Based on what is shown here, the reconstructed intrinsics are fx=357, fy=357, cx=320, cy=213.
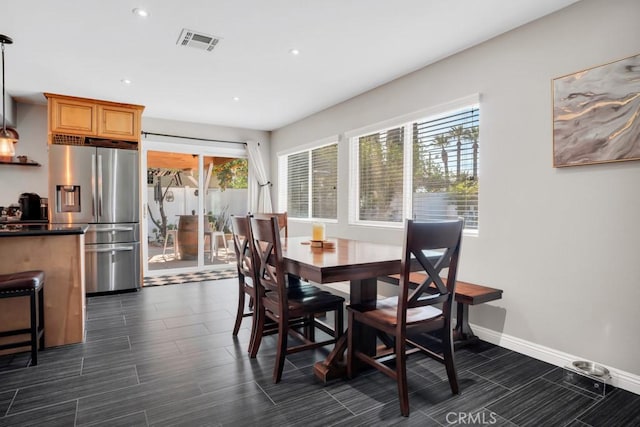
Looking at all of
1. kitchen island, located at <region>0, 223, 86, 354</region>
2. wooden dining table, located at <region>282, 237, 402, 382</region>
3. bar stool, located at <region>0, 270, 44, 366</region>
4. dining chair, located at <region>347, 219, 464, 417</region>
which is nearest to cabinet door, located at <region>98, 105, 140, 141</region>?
kitchen island, located at <region>0, 223, 86, 354</region>

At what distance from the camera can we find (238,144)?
623 cm

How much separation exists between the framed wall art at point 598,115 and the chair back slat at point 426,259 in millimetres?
1099

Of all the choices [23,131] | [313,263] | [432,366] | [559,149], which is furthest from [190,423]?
[23,131]

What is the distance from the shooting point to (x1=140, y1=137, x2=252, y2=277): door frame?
5492 millimetres

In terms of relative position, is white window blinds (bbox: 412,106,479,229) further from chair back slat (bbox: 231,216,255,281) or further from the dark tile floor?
chair back slat (bbox: 231,216,255,281)

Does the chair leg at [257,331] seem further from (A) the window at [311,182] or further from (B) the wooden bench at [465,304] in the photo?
(A) the window at [311,182]

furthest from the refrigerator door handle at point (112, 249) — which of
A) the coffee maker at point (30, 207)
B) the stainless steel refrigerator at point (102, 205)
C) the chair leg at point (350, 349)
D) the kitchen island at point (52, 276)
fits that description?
the chair leg at point (350, 349)

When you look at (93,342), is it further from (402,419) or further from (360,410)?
(402,419)

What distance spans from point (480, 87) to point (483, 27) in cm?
47

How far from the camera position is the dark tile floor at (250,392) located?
1.86 m

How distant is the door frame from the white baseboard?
4.48 metres

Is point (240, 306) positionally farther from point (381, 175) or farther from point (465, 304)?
point (381, 175)

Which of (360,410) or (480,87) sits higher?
(480,87)

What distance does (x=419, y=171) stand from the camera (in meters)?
3.67
